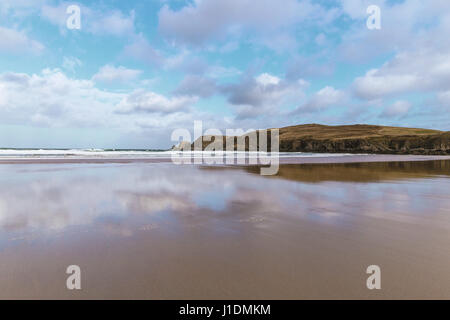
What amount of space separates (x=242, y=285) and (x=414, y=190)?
29.6 ft

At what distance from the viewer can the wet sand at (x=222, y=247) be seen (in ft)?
8.50

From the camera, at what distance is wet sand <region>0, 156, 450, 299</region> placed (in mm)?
2592

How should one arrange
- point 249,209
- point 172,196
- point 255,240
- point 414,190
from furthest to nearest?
point 414,190, point 172,196, point 249,209, point 255,240

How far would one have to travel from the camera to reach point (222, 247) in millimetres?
3688

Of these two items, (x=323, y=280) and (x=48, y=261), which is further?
(x=48, y=261)

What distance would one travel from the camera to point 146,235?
416 centimetres

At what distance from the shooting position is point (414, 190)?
28.3 feet

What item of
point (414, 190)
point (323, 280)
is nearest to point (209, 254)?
point (323, 280)
